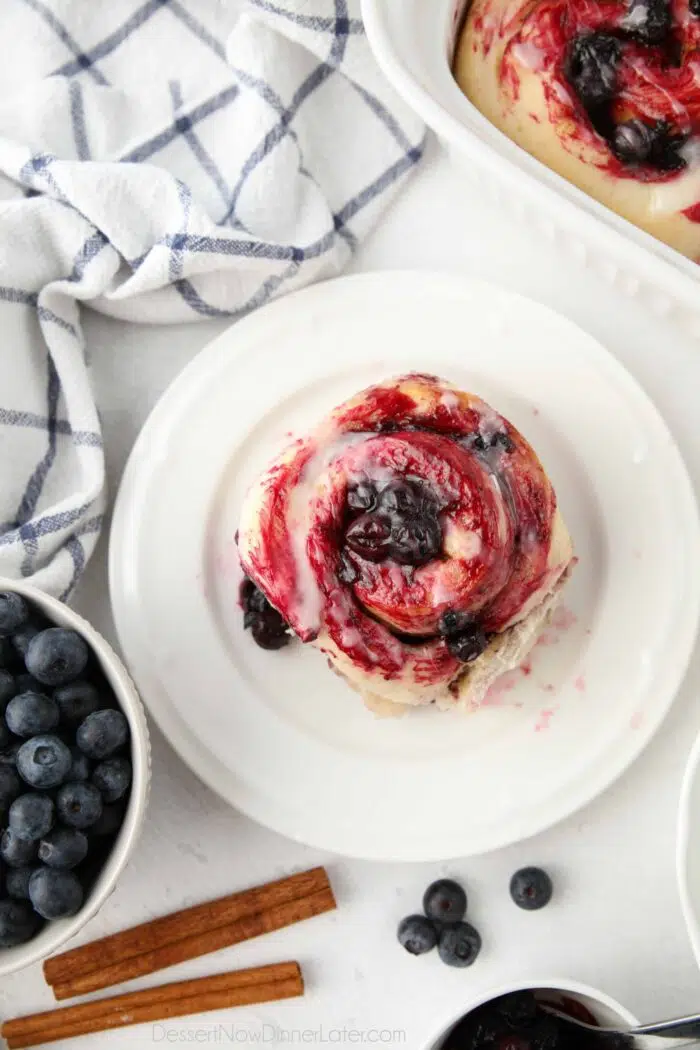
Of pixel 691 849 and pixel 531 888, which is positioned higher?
pixel 691 849

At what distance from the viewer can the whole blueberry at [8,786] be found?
58.0 inches

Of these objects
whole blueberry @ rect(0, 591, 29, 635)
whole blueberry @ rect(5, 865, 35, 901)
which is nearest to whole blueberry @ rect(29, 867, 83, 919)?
whole blueberry @ rect(5, 865, 35, 901)

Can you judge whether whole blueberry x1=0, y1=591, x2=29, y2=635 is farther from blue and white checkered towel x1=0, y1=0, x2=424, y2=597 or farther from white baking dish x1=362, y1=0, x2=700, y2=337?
white baking dish x1=362, y1=0, x2=700, y2=337

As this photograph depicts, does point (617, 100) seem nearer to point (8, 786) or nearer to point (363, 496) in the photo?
point (363, 496)

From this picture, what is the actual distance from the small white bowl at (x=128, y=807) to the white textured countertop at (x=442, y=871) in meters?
0.23

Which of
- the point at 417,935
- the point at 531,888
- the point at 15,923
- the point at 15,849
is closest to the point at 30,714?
the point at 15,849

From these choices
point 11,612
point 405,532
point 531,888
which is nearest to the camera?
point 405,532

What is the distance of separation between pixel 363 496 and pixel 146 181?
67 cm

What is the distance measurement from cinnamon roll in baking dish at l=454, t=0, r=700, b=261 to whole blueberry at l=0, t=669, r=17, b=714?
3.44 ft

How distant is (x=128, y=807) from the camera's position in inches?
61.5

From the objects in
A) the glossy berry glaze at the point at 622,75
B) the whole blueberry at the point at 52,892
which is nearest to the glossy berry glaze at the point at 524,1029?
the whole blueberry at the point at 52,892

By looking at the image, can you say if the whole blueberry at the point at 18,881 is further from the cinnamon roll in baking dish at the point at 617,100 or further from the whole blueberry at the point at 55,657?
the cinnamon roll in baking dish at the point at 617,100

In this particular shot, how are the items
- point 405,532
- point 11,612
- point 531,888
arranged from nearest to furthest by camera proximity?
point 405,532 → point 11,612 → point 531,888

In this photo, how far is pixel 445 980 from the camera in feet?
5.73
